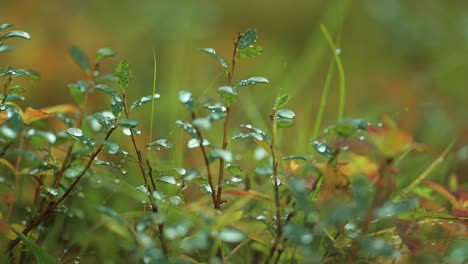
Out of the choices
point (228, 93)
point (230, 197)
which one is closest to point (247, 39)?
point (228, 93)

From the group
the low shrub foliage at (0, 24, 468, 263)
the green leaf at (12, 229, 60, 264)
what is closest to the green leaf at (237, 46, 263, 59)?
the low shrub foliage at (0, 24, 468, 263)

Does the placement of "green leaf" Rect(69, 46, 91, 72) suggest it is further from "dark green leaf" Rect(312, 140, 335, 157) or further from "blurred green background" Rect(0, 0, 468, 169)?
"blurred green background" Rect(0, 0, 468, 169)

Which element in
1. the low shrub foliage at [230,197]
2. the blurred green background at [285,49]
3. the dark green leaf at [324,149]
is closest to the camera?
the low shrub foliage at [230,197]

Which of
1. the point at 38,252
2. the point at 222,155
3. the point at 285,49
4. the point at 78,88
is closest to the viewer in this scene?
the point at 222,155

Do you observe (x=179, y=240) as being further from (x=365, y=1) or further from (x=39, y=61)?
(x=365, y=1)

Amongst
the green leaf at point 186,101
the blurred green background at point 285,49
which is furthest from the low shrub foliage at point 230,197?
the blurred green background at point 285,49

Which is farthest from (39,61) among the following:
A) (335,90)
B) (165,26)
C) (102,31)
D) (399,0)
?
(399,0)

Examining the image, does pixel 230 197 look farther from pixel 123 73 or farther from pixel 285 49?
pixel 285 49

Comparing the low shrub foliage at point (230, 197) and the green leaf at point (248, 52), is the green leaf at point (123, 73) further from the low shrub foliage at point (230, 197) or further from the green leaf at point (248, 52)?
the green leaf at point (248, 52)
